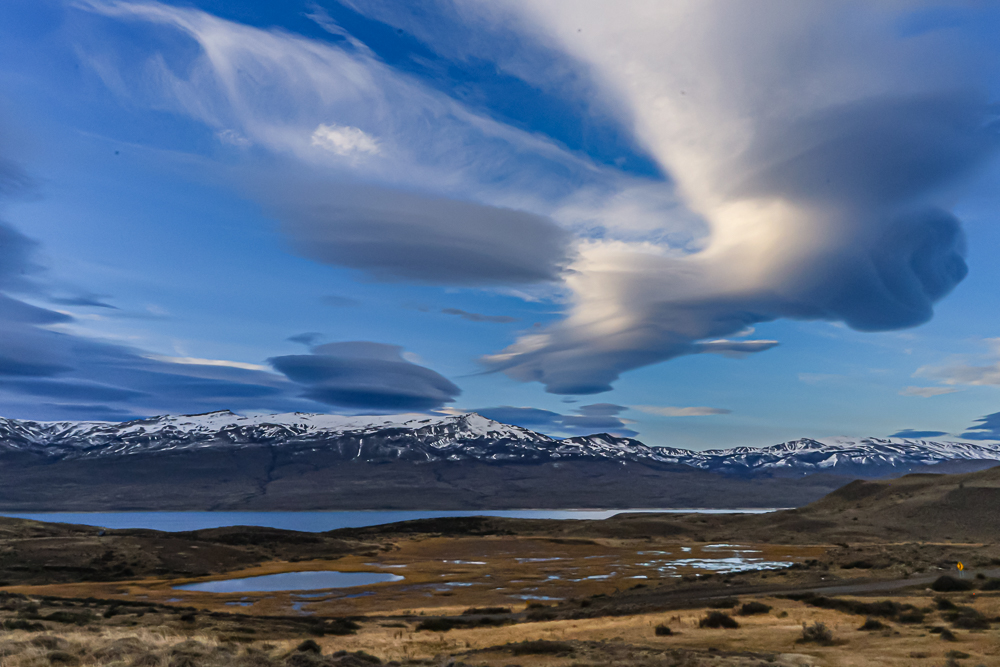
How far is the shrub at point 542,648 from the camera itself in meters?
22.2

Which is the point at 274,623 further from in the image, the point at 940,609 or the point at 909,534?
the point at 909,534

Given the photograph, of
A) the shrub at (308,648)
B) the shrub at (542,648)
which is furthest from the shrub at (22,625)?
the shrub at (542,648)

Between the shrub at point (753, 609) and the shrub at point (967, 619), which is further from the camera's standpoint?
the shrub at point (753, 609)

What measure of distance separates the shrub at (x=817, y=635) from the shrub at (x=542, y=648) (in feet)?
27.1

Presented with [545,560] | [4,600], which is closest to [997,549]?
[545,560]

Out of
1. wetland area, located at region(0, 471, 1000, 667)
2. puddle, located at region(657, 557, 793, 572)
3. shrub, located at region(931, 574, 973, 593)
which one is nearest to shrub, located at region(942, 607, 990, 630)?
wetland area, located at region(0, 471, 1000, 667)

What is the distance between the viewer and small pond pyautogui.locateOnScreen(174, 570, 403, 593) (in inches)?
2457

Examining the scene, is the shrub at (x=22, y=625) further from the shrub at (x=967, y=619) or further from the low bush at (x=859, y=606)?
the shrub at (x=967, y=619)

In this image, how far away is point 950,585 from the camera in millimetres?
36281

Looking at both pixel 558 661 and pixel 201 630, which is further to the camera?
pixel 201 630

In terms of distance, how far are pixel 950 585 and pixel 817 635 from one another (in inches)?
767

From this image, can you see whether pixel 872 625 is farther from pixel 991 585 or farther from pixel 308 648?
pixel 308 648

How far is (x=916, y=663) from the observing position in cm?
1825

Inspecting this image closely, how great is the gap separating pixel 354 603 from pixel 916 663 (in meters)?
41.6
